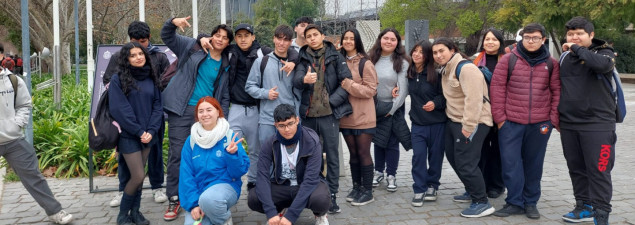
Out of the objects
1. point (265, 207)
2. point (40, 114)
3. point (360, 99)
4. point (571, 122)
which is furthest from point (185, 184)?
point (40, 114)

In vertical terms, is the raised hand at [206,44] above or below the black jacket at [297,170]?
above

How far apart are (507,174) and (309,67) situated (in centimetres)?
211

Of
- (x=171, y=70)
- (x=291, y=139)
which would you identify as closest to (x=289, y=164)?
(x=291, y=139)

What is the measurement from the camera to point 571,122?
14.3 feet

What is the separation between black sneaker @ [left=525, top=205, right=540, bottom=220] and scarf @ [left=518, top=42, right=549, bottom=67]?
4.39 ft

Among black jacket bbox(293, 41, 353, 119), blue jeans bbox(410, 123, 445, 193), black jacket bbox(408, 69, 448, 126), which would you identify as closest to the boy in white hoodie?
black jacket bbox(293, 41, 353, 119)

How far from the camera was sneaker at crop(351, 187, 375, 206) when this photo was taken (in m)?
5.11

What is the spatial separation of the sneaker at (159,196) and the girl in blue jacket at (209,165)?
1.27 meters

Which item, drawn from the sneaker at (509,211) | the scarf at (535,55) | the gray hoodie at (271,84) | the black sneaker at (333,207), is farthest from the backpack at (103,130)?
the scarf at (535,55)

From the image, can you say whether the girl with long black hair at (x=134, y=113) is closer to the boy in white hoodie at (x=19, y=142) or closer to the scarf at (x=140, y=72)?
the scarf at (x=140, y=72)

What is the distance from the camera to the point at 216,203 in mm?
3939

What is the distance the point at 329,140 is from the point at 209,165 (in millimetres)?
1227

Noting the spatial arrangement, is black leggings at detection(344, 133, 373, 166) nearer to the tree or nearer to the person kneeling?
the person kneeling

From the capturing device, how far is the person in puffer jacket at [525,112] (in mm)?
4461
